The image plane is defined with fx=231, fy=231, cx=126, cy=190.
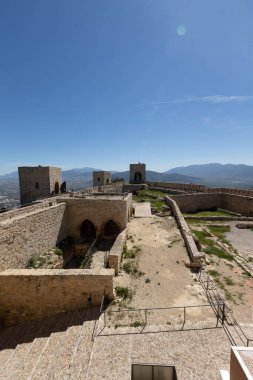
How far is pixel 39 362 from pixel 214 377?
5.09 metres

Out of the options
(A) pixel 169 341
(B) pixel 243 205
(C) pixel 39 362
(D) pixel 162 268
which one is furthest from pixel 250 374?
(B) pixel 243 205

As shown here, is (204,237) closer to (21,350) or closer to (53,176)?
(21,350)

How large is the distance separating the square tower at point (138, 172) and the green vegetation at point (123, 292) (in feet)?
133

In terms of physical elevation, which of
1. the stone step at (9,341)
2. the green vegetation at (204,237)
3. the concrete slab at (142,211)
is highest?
the concrete slab at (142,211)

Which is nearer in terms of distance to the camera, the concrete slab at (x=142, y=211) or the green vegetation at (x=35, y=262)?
the green vegetation at (x=35, y=262)

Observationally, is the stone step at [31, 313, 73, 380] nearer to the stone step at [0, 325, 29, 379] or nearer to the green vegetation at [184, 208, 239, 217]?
the stone step at [0, 325, 29, 379]

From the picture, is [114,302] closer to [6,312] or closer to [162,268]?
[162,268]

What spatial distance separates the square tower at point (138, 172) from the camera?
49719 mm

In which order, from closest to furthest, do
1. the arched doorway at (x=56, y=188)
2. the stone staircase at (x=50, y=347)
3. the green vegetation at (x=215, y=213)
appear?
the stone staircase at (x=50, y=347)
the green vegetation at (x=215, y=213)
the arched doorway at (x=56, y=188)

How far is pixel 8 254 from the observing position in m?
11.8

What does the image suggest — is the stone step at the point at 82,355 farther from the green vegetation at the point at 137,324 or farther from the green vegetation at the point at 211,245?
the green vegetation at the point at 211,245

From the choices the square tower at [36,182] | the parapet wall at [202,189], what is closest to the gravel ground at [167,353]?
the square tower at [36,182]

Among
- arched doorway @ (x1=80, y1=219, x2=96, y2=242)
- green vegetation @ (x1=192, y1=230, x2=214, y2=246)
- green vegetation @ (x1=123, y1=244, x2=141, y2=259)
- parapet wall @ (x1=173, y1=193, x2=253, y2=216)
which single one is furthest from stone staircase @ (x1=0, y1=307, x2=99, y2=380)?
parapet wall @ (x1=173, y1=193, x2=253, y2=216)

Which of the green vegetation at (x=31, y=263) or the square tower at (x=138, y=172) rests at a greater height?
the square tower at (x=138, y=172)
